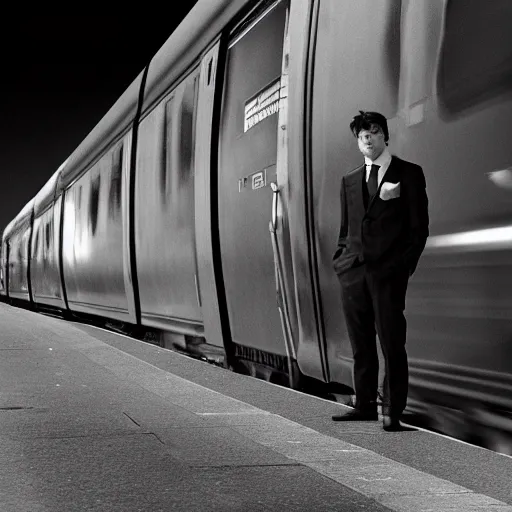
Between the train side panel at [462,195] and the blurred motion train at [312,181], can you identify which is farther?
the blurred motion train at [312,181]

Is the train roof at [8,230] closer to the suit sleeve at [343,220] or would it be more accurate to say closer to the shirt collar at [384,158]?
the suit sleeve at [343,220]

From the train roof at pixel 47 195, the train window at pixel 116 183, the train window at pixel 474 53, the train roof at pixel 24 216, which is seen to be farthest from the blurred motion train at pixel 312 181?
the train roof at pixel 24 216

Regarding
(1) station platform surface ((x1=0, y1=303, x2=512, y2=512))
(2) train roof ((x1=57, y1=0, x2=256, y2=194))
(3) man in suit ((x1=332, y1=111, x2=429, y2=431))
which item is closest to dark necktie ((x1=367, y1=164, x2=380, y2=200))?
(3) man in suit ((x1=332, y1=111, x2=429, y2=431))

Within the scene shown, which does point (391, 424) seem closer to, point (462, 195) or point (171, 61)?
point (462, 195)

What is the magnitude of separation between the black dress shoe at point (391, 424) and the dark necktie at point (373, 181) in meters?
1.11

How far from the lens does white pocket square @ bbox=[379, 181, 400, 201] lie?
4.89 metres

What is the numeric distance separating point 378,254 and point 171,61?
5472mm

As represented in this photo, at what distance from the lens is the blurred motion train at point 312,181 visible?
4.05 meters

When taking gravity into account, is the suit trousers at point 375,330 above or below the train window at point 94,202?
below

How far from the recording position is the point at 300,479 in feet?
14.6

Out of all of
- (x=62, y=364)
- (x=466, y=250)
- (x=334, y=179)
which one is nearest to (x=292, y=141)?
(x=334, y=179)

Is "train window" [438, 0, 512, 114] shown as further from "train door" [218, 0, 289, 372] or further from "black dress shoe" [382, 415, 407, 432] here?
"train door" [218, 0, 289, 372]

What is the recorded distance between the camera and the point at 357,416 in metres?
5.66

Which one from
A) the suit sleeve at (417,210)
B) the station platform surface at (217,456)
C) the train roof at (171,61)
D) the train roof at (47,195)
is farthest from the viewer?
the train roof at (47,195)
